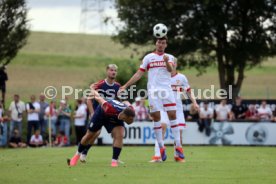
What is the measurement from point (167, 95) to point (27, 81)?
49.6 meters

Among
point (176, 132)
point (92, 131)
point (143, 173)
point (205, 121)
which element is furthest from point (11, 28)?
point (143, 173)

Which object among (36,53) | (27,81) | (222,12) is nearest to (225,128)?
(222,12)

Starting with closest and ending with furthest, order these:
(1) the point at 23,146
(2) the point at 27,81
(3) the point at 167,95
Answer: (3) the point at 167,95, (1) the point at 23,146, (2) the point at 27,81

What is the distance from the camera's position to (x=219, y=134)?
32.7m

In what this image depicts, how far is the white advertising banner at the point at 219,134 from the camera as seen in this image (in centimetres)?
3225

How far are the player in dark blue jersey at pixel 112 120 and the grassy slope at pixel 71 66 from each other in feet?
90.3

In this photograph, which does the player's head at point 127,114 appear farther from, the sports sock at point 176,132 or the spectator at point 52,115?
the spectator at point 52,115

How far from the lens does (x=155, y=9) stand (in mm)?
46094

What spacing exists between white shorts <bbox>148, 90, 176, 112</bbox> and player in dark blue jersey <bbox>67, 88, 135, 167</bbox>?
4.18ft

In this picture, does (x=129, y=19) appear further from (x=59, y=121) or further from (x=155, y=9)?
(x=59, y=121)

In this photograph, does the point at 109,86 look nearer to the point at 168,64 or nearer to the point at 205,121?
the point at 168,64

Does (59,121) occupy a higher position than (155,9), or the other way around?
(155,9)

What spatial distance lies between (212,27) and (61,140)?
50.6 ft

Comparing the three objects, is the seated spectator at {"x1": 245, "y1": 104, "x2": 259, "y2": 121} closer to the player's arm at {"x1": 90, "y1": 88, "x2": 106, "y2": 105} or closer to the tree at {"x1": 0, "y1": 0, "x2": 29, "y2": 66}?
the tree at {"x1": 0, "y1": 0, "x2": 29, "y2": 66}
